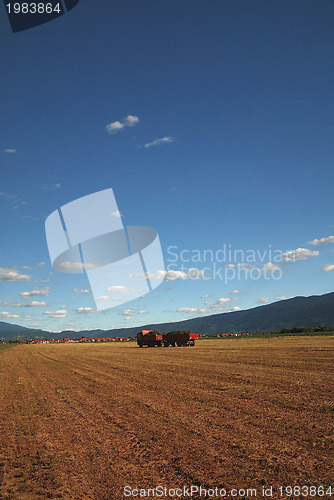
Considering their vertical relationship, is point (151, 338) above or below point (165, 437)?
above

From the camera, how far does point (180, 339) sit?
161ft

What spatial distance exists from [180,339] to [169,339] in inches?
75.2

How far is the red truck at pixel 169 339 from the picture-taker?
48.2 metres

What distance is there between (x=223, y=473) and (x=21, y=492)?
3352 mm

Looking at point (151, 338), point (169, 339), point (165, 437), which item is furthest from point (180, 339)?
point (165, 437)

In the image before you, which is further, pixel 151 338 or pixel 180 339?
pixel 151 338

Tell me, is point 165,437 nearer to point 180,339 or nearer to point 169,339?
point 180,339

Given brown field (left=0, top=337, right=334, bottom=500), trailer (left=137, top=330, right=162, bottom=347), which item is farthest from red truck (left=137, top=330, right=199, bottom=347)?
brown field (left=0, top=337, right=334, bottom=500)

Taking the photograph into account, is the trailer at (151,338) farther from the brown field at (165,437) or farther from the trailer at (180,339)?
the brown field at (165,437)

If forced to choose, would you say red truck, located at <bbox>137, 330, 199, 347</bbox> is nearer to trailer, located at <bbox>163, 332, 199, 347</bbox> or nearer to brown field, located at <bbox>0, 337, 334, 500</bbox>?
trailer, located at <bbox>163, 332, 199, 347</bbox>

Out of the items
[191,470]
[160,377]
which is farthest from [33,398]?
[191,470]

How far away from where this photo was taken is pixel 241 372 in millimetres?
17188

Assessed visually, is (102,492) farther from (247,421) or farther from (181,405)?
(181,405)

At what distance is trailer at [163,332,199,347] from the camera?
48031 mm
